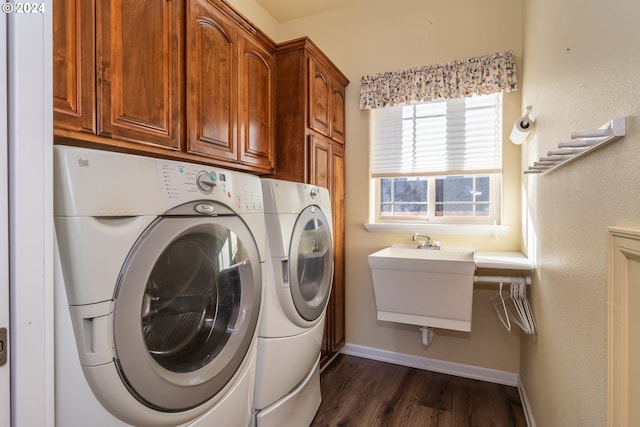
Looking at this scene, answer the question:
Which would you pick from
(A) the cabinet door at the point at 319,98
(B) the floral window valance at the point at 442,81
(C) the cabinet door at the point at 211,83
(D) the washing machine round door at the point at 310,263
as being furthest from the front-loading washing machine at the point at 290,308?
(B) the floral window valance at the point at 442,81

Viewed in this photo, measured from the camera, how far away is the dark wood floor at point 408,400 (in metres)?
1.75

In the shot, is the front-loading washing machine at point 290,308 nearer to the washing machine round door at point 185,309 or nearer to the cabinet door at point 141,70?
the washing machine round door at point 185,309

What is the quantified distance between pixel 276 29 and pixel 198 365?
280cm

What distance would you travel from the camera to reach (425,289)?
1886mm

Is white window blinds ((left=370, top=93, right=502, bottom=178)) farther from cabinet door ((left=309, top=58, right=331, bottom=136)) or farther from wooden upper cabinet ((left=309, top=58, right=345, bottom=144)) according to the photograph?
cabinet door ((left=309, top=58, right=331, bottom=136))

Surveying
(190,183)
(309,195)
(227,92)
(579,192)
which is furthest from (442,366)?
(227,92)

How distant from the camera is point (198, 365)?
980 millimetres

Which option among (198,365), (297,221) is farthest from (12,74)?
(297,221)

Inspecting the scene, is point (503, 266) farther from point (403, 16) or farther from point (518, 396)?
point (403, 16)

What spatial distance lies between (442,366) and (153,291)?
7.13ft

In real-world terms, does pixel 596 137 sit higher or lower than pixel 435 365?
higher

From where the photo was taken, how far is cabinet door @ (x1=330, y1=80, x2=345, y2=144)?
2355 mm

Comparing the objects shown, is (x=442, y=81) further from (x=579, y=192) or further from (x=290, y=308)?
(x=290, y=308)

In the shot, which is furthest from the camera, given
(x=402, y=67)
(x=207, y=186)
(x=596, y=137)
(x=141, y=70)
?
(x=402, y=67)
